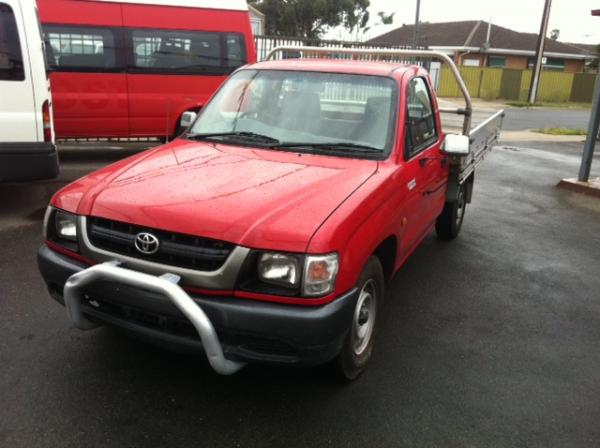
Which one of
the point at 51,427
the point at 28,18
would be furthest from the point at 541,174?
the point at 51,427

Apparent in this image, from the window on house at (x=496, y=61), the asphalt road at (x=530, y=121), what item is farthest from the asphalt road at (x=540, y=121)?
the window on house at (x=496, y=61)

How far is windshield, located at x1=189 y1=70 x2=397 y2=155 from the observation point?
3.73 metres

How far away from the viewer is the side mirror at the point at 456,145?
13.1 feet

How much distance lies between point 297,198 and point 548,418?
181 centimetres

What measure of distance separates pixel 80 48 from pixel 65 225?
622cm

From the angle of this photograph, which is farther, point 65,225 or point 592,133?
point 592,133

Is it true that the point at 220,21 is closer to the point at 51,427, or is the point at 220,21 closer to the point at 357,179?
the point at 357,179

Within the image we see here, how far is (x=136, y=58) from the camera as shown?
870cm

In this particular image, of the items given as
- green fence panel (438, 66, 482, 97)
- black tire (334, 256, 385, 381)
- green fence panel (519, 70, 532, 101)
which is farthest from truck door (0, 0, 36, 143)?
green fence panel (519, 70, 532, 101)

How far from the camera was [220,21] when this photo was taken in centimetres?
921

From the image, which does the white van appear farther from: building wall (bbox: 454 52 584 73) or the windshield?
building wall (bbox: 454 52 584 73)

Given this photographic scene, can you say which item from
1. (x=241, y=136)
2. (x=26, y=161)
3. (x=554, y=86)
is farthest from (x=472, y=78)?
(x=241, y=136)

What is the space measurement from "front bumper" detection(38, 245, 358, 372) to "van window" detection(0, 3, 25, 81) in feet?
12.1

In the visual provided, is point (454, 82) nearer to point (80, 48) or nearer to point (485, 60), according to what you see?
point (485, 60)
